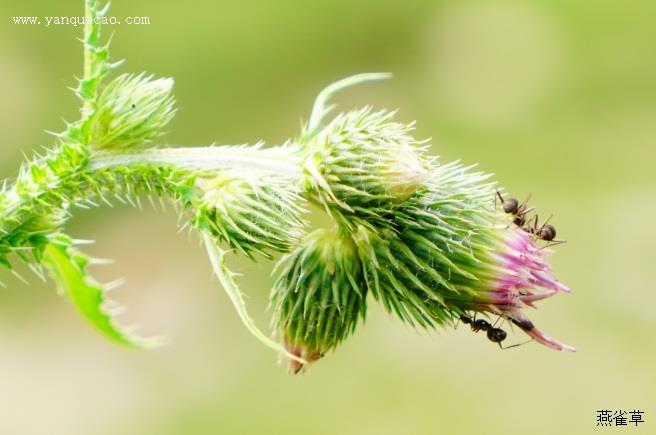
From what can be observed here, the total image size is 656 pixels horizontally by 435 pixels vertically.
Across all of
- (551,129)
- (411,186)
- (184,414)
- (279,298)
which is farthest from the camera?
(551,129)

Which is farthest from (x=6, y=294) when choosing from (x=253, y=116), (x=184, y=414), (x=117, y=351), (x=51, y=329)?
(x=253, y=116)

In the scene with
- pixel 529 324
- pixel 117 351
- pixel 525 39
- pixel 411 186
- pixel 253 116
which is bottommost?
pixel 529 324

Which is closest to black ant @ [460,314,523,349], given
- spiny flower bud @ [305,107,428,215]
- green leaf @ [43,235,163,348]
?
spiny flower bud @ [305,107,428,215]

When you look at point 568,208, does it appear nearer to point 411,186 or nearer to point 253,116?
point 253,116

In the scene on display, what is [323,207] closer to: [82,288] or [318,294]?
[318,294]

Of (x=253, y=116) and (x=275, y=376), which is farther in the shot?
(x=253, y=116)

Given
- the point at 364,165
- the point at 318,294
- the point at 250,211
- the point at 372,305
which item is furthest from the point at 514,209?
the point at 372,305

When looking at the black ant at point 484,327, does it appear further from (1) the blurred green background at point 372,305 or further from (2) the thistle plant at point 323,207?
(1) the blurred green background at point 372,305

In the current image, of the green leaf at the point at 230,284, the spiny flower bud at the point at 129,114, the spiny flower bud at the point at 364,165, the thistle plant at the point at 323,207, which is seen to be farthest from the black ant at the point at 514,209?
the spiny flower bud at the point at 129,114
